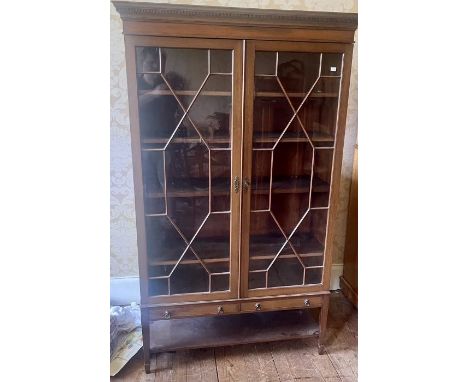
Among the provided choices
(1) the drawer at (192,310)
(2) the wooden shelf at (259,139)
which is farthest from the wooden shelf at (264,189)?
(1) the drawer at (192,310)

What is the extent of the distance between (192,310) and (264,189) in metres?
0.65

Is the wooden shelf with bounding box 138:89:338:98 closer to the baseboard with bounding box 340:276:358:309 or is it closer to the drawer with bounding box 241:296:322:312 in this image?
the drawer with bounding box 241:296:322:312

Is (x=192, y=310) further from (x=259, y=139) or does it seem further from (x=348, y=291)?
(x=348, y=291)

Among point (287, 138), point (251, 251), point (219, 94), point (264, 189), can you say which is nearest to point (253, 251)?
point (251, 251)

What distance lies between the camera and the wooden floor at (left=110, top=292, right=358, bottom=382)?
171cm

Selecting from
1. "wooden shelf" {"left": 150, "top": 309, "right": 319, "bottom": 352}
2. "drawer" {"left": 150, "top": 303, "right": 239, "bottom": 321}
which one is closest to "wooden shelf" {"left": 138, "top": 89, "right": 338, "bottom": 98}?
"drawer" {"left": 150, "top": 303, "right": 239, "bottom": 321}

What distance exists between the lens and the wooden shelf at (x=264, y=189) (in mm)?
1616

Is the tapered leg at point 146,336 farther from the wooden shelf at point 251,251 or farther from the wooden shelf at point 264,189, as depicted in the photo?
the wooden shelf at point 264,189

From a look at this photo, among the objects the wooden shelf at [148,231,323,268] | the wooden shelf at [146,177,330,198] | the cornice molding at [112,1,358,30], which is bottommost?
the wooden shelf at [148,231,323,268]

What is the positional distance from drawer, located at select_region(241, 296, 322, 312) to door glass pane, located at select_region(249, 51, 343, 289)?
3.1 inches

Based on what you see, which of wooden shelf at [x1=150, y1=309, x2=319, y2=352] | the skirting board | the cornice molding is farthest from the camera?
the skirting board

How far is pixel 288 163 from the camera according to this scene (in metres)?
1.68
